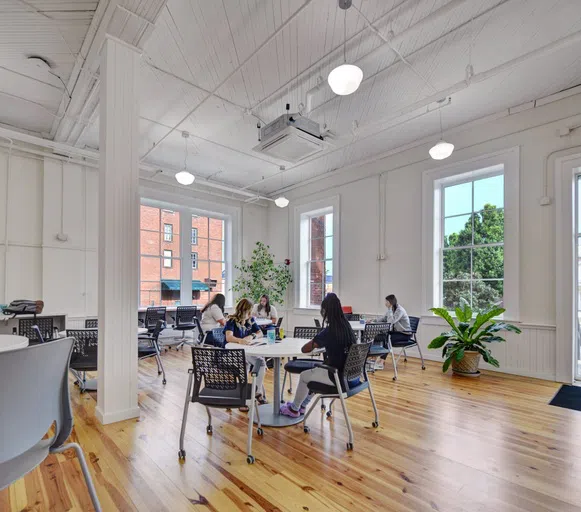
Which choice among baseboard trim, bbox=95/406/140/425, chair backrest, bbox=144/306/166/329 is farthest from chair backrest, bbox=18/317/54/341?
baseboard trim, bbox=95/406/140/425

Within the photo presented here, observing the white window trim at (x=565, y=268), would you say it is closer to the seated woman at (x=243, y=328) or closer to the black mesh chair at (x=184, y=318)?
the seated woman at (x=243, y=328)

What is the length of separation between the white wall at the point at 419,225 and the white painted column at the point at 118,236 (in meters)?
4.86

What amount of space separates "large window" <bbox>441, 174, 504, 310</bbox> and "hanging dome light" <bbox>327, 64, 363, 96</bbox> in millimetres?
3763

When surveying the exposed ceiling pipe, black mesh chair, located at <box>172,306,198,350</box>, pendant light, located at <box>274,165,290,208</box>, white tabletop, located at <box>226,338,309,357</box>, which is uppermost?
the exposed ceiling pipe

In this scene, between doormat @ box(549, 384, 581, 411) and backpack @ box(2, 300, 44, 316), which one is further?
backpack @ box(2, 300, 44, 316)

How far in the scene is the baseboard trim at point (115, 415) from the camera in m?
3.18

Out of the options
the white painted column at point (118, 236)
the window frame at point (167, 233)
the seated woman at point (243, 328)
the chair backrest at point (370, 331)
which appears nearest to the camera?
the white painted column at point (118, 236)

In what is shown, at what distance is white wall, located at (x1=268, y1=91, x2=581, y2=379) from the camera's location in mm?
4789

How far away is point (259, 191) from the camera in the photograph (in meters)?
9.38

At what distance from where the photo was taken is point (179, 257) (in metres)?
8.22

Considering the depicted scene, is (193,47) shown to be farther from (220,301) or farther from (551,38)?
(551,38)

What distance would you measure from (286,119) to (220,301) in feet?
9.51

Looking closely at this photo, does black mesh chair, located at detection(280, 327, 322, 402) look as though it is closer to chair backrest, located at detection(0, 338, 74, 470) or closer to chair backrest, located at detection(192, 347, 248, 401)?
chair backrest, located at detection(192, 347, 248, 401)

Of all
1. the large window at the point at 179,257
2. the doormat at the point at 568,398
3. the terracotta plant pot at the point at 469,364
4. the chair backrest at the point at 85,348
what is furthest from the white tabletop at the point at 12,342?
the large window at the point at 179,257
